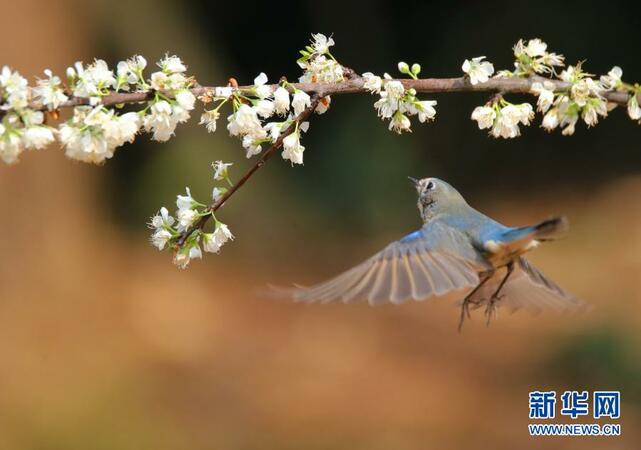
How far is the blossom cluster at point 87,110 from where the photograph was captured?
192cm

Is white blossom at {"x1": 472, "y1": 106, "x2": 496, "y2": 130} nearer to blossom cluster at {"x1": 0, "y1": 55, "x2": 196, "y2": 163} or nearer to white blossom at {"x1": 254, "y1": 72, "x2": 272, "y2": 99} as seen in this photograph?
white blossom at {"x1": 254, "y1": 72, "x2": 272, "y2": 99}

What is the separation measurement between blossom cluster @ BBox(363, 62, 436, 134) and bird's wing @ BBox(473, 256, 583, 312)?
742 millimetres

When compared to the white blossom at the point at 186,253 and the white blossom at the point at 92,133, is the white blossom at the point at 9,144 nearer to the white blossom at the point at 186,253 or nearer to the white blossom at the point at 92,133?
the white blossom at the point at 92,133

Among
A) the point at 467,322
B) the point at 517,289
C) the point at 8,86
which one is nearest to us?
the point at 8,86

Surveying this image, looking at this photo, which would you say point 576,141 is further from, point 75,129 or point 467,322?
point 75,129

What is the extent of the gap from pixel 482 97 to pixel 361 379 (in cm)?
302

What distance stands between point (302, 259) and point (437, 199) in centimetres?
485

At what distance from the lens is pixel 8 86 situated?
6.27ft

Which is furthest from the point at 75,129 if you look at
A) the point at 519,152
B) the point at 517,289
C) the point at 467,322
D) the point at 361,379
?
the point at 519,152

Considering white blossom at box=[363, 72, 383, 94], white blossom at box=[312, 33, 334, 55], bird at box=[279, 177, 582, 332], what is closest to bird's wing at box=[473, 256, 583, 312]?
bird at box=[279, 177, 582, 332]

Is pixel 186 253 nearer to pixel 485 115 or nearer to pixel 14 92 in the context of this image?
pixel 14 92

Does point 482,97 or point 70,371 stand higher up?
point 482,97

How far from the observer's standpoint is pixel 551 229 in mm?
2371

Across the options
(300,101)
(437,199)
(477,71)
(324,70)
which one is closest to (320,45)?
(324,70)
